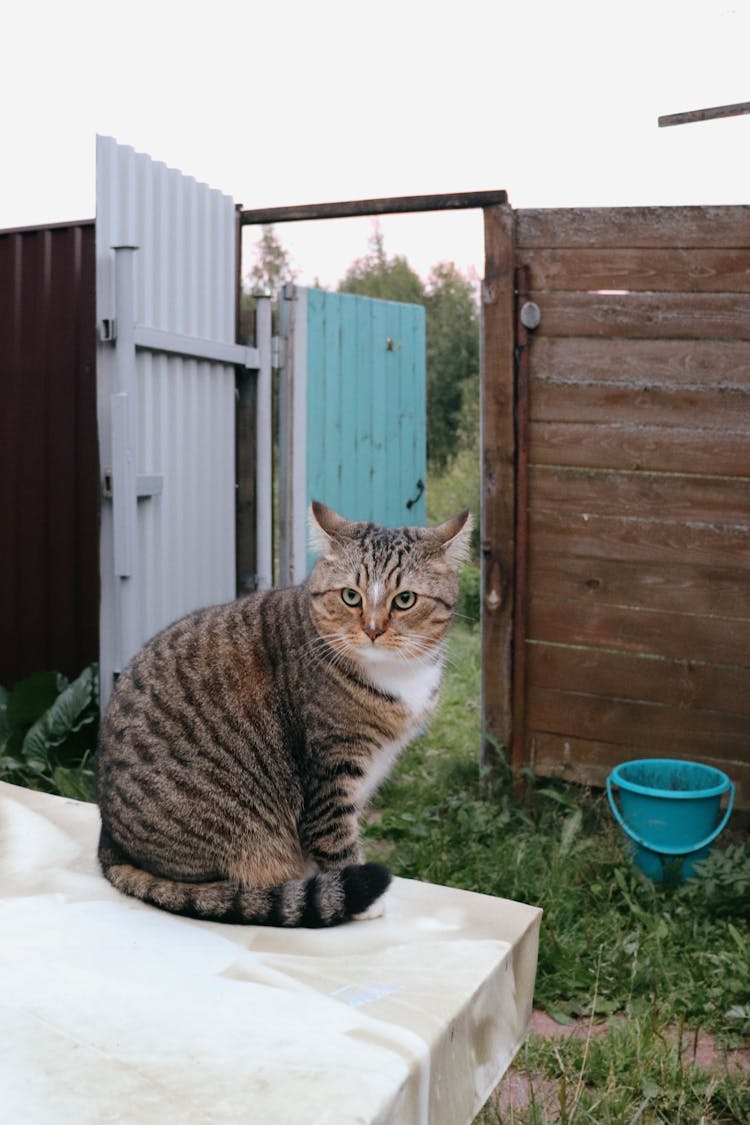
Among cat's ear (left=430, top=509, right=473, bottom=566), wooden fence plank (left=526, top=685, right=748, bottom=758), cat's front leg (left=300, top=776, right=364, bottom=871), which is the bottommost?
wooden fence plank (left=526, top=685, right=748, bottom=758)

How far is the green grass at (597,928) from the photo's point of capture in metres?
2.72

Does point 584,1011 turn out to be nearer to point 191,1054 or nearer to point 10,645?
point 191,1054

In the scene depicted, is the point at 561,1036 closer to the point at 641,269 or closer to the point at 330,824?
the point at 330,824

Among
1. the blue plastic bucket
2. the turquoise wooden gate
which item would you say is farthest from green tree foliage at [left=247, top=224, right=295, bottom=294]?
the blue plastic bucket

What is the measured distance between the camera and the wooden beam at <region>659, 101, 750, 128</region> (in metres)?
4.36

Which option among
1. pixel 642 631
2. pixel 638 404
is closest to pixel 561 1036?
pixel 642 631

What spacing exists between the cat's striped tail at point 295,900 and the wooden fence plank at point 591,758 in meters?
2.71

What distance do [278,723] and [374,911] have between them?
52 cm

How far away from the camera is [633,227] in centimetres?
450

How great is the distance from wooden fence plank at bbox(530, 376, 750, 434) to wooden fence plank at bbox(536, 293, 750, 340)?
21cm

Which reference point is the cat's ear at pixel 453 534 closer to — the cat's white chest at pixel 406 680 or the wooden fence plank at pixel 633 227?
the cat's white chest at pixel 406 680

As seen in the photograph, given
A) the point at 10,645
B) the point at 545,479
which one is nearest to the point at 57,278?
the point at 10,645

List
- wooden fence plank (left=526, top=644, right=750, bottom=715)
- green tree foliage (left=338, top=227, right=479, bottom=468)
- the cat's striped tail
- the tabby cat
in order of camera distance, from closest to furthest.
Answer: the cat's striped tail < the tabby cat < wooden fence plank (left=526, top=644, right=750, bottom=715) < green tree foliage (left=338, top=227, right=479, bottom=468)

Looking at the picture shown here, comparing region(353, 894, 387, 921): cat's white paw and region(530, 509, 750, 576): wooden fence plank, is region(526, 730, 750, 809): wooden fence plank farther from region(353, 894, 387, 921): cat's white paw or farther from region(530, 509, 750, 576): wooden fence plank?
region(353, 894, 387, 921): cat's white paw
